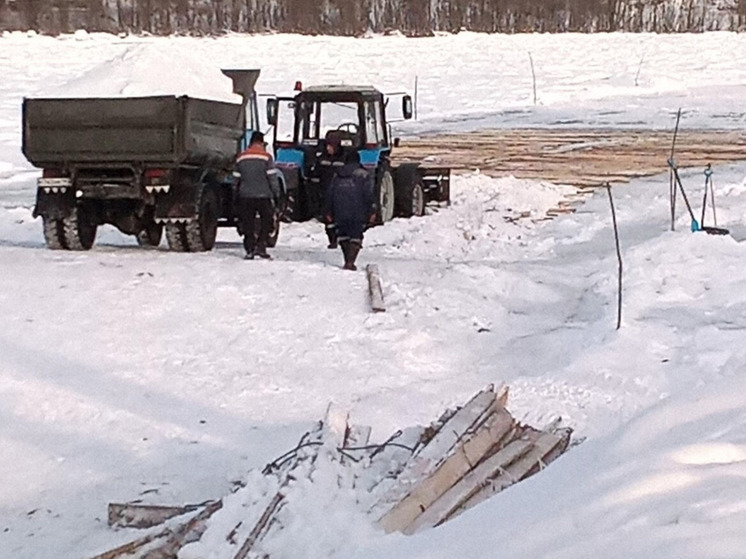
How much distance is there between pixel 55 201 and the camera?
13.3m

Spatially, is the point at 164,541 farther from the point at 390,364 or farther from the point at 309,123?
the point at 309,123

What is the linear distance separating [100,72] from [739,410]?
417 inches

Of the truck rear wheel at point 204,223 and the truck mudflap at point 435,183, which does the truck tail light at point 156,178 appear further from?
the truck mudflap at point 435,183

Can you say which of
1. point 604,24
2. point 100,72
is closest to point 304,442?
point 100,72

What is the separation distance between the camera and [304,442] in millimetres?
6516

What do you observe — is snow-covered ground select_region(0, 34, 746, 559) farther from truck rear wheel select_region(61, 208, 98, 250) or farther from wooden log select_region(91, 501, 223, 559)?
wooden log select_region(91, 501, 223, 559)

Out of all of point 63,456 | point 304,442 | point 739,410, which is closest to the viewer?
point 739,410

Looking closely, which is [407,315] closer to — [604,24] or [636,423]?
[636,423]

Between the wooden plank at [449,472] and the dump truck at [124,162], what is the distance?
24.1 feet

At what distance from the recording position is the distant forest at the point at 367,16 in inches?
1945

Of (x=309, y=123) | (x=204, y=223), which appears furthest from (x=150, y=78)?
(x=309, y=123)

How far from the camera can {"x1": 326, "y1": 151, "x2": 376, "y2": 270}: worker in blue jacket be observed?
507 inches

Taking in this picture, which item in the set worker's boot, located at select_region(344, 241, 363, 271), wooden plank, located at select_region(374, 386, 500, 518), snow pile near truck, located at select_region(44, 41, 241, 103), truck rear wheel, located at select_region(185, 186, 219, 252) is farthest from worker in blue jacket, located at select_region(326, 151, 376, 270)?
wooden plank, located at select_region(374, 386, 500, 518)

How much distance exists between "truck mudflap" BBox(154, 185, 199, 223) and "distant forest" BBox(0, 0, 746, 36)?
123 ft
